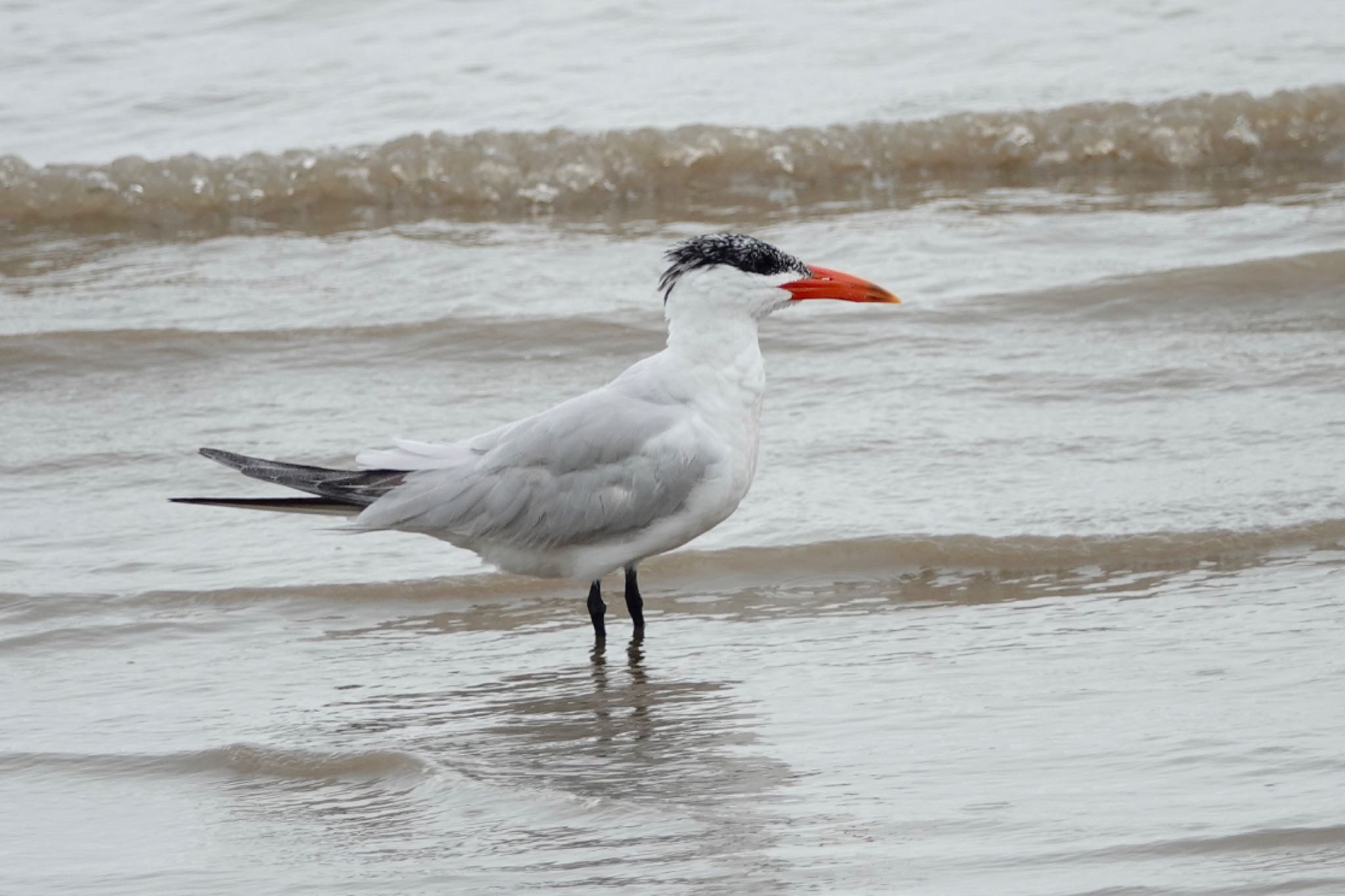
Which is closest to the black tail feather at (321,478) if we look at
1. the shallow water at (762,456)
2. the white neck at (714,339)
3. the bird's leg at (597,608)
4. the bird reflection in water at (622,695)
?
the shallow water at (762,456)

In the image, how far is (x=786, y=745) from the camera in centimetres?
418

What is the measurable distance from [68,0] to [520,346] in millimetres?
7498

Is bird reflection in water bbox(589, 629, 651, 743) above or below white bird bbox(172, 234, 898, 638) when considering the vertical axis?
below

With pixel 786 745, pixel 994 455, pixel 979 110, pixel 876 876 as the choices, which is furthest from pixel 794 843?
pixel 979 110

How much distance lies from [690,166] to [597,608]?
6019 millimetres

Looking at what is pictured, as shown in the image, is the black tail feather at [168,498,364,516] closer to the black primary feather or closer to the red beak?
the black primary feather

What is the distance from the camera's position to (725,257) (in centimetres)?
495

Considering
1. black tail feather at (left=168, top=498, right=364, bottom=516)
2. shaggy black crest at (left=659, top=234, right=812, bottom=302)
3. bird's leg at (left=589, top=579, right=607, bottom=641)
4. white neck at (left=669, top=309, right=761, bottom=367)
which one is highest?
shaggy black crest at (left=659, top=234, right=812, bottom=302)

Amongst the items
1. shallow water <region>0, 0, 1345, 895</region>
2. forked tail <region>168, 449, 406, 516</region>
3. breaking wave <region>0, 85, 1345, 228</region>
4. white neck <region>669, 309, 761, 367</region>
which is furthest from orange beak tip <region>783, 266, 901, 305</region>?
breaking wave <region>0, 85, 1345, 228</region>

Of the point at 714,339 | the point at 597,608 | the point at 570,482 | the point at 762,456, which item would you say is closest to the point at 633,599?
the point at 597,608

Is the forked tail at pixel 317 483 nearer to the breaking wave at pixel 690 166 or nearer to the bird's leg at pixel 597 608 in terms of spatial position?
the bird's leg at pixel 597 608

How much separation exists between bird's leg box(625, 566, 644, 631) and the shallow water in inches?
2.3

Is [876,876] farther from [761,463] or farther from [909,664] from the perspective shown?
[761,463]

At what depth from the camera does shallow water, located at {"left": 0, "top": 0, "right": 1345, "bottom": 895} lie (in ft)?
12.5
